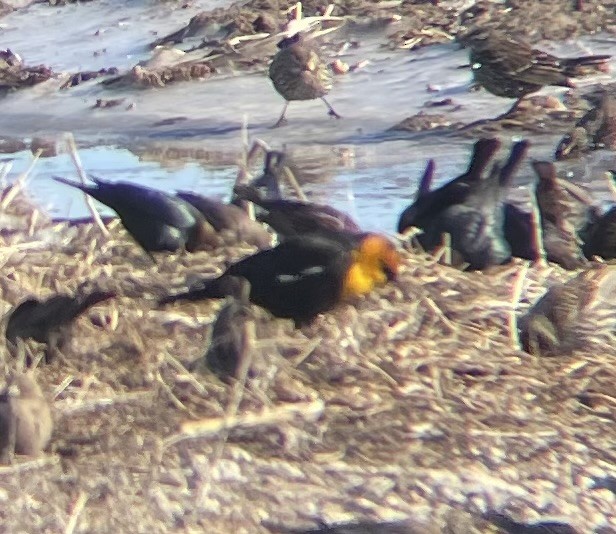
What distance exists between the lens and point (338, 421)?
415cm

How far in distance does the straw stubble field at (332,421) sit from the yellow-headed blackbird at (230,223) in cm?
61

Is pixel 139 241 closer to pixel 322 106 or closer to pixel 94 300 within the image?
pixel 94 300

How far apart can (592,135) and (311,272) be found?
4.36m

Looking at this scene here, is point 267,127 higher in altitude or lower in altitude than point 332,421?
lower

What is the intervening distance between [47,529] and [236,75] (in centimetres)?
857

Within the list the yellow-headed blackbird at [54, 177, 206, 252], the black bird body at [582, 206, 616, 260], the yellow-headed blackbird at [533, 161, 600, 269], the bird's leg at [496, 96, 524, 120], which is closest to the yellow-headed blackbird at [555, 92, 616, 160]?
the bird's leg at [496, 96, 524, 120]

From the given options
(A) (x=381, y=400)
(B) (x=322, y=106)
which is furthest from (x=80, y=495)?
(B) (x=322, y=106)

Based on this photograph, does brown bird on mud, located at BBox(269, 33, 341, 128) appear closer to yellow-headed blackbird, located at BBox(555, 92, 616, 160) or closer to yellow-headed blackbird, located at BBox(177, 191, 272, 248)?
yellow-headed blackbird, located at BBox(555, 92, 616, 160)

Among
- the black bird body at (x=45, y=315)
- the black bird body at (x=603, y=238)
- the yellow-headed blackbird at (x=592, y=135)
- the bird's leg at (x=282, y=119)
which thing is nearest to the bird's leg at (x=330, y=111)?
the bird's leg at (x=282, y=119)

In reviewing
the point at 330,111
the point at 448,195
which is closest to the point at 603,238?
the point at 448,195

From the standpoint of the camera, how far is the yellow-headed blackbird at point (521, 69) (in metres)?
9.77

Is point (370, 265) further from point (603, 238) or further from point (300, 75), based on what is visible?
point (300, 75)

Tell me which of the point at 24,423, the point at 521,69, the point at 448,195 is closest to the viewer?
the point at 24,423

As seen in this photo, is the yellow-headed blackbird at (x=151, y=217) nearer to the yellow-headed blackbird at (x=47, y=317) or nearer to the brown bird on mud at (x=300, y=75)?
the yellow-headed blackbird at (x=47, y=317)
